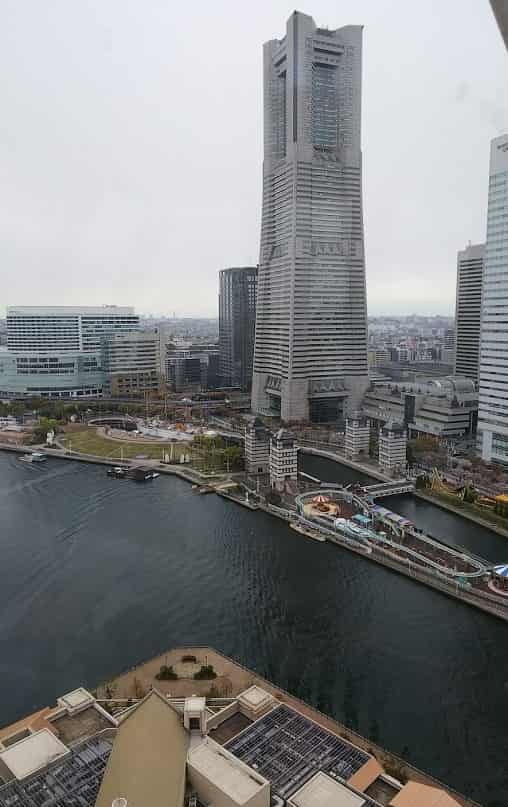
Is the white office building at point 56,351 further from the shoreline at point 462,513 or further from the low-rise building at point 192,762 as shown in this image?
the low-rise building at point 192,762

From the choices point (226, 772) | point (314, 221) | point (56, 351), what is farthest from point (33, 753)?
point (56, 351)

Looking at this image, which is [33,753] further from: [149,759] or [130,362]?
[130,362]

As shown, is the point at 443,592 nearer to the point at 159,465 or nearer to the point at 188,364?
the point at 159,465

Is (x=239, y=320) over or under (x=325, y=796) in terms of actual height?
over

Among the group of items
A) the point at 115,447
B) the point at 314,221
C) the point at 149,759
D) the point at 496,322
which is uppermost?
the point at 314,221

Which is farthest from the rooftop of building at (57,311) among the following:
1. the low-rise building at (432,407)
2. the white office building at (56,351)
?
the low-rise building at (432,407)

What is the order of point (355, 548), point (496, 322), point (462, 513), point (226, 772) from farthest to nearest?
point (496, 322), point (462, 513), point (355, 548), point (226, 772)

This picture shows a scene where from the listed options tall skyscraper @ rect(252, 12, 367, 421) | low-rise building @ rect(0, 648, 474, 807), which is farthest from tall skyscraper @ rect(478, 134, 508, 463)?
low-rise building @ rect(0, 648, 474, 807)
